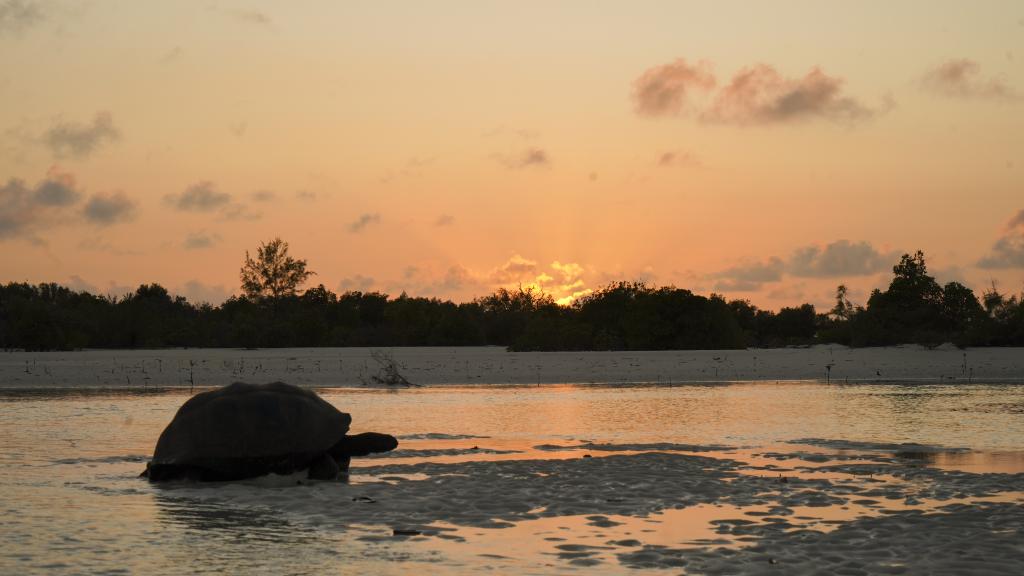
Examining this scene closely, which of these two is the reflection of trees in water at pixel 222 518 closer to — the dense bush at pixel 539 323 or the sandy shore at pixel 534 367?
the sandy shore at pixel 534 367

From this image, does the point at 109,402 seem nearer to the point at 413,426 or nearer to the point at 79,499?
the point at 413,426

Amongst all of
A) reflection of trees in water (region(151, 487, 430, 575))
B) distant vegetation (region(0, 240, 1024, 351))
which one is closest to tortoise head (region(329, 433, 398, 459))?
reflection of trees in water (region(151, 487, 430, 575))

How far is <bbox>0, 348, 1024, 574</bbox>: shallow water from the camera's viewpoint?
347 inches

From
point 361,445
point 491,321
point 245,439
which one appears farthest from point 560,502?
point 491,321

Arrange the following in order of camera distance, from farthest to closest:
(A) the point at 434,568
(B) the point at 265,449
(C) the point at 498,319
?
1. (C) the point at 498,319
2. (B) the point at 265,449
3. (A) the point at 434,568

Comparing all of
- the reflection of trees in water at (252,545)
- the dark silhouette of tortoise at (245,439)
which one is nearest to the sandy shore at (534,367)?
the dark silhouette of tortoise at (245,439)

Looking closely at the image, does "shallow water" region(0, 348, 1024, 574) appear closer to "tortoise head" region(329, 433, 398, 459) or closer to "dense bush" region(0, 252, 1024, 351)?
"tortoise head" region(329, 433, 398, 459)

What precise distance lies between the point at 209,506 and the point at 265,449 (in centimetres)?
162

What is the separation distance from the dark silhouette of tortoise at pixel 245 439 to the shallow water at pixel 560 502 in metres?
0.32

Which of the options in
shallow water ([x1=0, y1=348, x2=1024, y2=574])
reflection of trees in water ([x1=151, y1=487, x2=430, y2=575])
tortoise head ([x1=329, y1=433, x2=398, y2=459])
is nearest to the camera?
reflection of trees in water ([x1=151, y1=487, x2=430, y2=575])

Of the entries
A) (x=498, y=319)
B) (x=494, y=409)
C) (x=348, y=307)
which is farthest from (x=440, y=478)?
(x=348, y=307)

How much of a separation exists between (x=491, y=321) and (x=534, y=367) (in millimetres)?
30859

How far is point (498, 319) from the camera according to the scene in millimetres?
74500

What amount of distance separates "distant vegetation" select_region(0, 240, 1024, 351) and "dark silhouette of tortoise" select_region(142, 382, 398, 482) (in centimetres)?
4274
